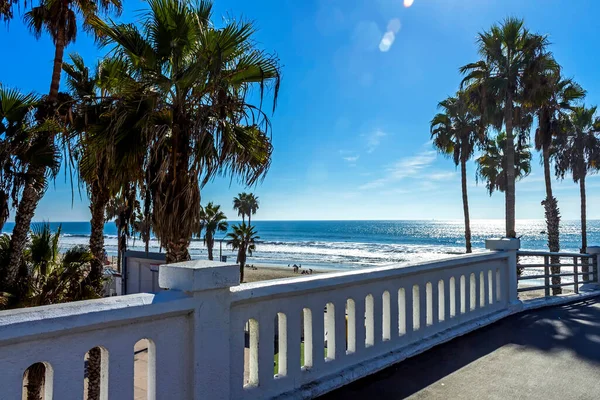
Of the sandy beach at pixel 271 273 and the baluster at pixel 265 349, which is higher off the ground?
the baluster at pixel 265 349

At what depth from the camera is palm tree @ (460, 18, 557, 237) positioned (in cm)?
1372

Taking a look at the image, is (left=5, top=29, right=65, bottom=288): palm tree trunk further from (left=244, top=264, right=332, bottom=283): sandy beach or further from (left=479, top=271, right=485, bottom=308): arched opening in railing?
(left=244, top=264, right=332, bottom=283): sandy beach

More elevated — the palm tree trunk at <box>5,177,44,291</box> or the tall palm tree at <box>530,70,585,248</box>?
the tall palm tree at <box>530,70,585,248</box>

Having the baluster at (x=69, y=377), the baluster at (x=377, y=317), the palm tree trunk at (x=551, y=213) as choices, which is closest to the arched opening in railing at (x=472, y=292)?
the baluster at (x=377, y=317)

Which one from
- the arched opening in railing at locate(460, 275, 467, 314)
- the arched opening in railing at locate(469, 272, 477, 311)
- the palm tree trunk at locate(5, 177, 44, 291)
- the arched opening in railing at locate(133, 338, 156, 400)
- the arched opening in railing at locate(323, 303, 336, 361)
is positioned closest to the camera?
the arched opening in railing at locate(133, 338, 156, 400)

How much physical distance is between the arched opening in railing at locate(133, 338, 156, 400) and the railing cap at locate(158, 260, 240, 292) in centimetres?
34

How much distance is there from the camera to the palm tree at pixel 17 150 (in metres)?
6.89

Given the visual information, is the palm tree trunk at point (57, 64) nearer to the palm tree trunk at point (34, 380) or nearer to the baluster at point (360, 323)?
the palm tree trunk at point (34, 380)

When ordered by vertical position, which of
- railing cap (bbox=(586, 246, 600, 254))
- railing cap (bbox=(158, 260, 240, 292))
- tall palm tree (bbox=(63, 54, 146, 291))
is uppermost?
tall palm tree (bbox=(63, 54, 146, 291))

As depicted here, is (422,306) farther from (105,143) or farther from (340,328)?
A: (105,143)

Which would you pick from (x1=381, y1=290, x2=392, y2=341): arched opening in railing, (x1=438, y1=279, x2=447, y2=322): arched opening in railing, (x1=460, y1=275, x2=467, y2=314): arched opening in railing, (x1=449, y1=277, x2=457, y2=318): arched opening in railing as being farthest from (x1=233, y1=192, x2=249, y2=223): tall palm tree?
(x1=381, y1=290, x2=392, y2=341): arched opening in railing

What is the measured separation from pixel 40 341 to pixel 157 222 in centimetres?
435

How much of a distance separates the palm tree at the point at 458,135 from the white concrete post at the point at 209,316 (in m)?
21.9

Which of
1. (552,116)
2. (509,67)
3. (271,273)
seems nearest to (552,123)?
(552,116)
